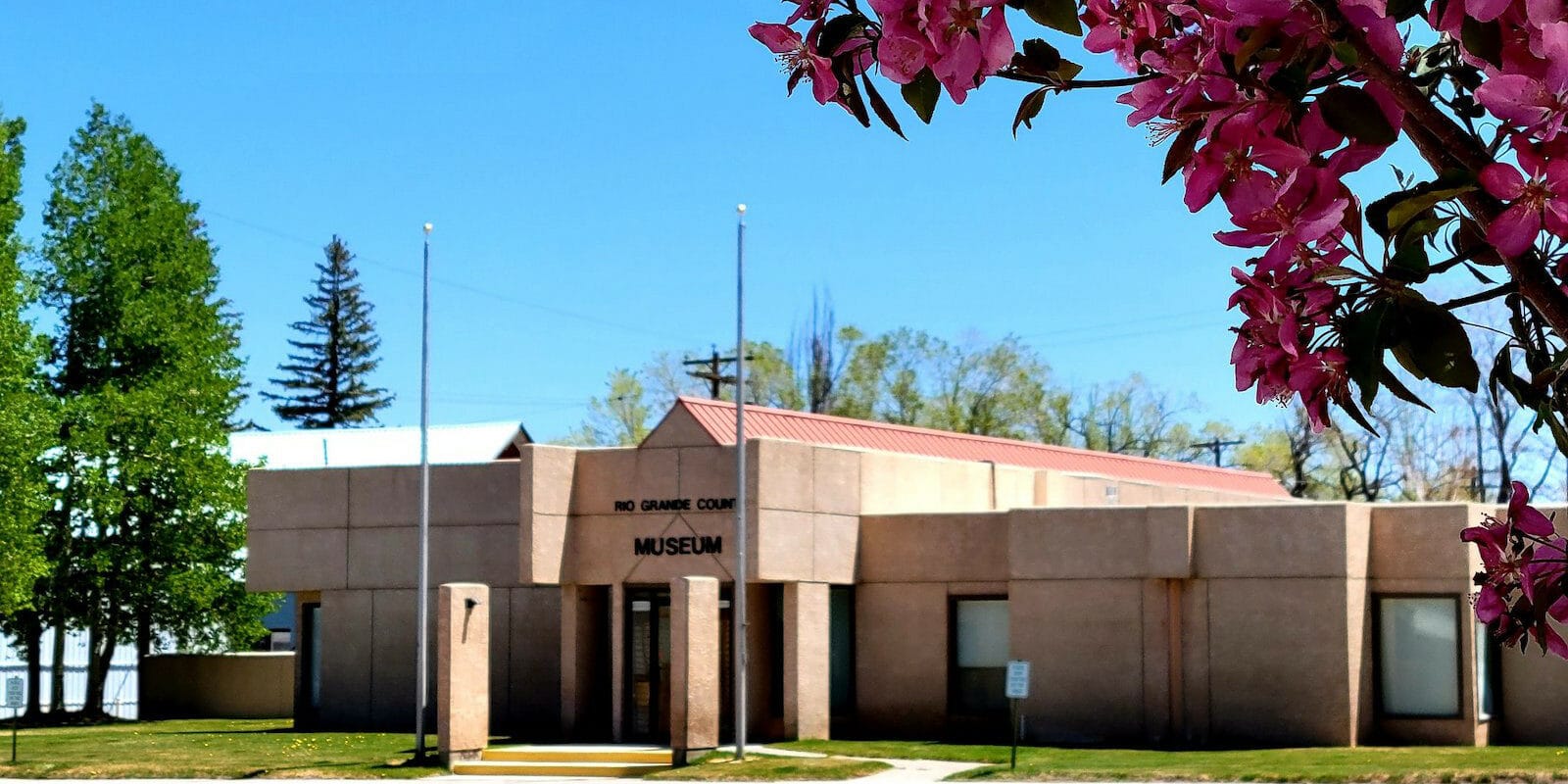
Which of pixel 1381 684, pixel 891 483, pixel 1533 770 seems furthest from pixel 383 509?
pixel 1533 770

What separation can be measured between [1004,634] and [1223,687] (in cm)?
403

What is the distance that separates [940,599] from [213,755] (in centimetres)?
1249

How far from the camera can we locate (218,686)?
167 ft

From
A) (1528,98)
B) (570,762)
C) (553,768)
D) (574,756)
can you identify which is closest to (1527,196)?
(1528,98)

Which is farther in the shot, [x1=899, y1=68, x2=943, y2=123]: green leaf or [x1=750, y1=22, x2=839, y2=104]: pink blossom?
[x1=750, y1=22, x2=839, y2=104]: pink blossom

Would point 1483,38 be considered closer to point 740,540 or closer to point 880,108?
point 880,108

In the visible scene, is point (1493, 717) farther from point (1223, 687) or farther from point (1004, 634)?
point (1004, 634)

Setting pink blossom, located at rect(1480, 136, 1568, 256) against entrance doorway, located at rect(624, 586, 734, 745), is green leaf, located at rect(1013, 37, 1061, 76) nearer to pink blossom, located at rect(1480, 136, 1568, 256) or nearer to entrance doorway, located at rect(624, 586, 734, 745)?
pink blossom, located at rect(1480, 136, 1568, 256)

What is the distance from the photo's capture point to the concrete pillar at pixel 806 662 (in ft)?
105

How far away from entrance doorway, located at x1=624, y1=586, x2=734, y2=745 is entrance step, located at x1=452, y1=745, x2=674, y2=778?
6.18 feet

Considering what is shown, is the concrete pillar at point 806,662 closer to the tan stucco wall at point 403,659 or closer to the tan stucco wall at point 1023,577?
the tan stucco wall at point 1023,577

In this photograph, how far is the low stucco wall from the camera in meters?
50.8

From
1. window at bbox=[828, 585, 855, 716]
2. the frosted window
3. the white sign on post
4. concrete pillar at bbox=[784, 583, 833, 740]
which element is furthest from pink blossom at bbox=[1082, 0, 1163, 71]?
window at bbox=[828, 585, 855, 716]

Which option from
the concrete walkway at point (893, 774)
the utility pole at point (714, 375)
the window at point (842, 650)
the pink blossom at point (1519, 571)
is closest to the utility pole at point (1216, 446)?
the utility pole at point (714, 375)
